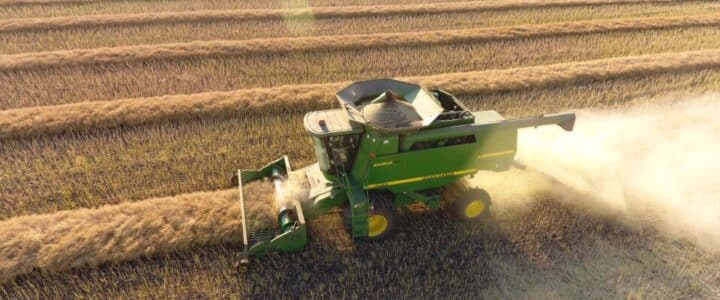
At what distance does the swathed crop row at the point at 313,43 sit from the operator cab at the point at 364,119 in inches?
302

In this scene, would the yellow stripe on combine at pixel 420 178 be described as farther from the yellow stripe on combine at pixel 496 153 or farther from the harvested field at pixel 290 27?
the harvested field at pixel 290 27

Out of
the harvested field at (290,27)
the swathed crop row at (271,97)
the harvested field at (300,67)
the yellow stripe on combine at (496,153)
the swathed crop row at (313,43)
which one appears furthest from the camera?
the harvested field at (290,27)

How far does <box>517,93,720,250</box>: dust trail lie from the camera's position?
7.35m

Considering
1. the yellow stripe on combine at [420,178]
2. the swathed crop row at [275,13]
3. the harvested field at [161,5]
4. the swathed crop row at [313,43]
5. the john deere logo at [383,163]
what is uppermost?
the harvested field at [161,5]

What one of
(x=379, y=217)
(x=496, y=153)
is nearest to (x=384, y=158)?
(x=379, y=217)

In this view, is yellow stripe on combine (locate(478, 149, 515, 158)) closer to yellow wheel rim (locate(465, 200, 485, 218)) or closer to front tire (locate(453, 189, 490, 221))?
front tire (locate(453, 189, 490, 221))

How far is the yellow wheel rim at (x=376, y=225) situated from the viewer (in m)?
6.37

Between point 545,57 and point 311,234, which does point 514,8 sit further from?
point 311,234

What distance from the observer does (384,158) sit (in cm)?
605

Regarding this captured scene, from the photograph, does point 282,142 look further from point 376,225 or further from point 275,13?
point 275,13

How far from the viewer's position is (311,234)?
680 centimetres

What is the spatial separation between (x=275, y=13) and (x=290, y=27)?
1.41 m

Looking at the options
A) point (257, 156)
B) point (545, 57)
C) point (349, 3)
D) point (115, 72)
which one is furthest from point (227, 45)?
point (545, 57)

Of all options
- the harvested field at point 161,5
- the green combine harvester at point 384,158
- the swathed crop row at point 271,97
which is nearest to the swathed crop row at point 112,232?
the green combine harvester at point 384,158
